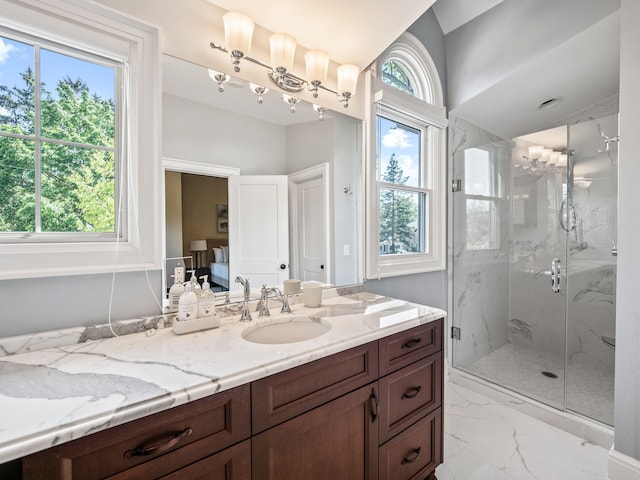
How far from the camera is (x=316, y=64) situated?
5.44 feet

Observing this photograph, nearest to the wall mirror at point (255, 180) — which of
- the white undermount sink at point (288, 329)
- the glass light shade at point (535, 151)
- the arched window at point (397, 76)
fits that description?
the white undermount sink at point (288, 329)

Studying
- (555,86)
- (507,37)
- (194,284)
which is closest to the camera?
(194,284)

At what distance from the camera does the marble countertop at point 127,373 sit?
641 millimetres

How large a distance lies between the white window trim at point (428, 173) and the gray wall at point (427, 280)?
→ 6 centimetres

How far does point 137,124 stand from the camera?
1214 mm

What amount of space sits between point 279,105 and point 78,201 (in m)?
1.02

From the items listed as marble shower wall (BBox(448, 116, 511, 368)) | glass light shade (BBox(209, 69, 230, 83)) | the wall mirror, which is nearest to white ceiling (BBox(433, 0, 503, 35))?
marble shower wall (BBox(448, 116, 511, 368))

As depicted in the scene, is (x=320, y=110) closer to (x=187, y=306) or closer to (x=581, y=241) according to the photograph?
(x=187, y=306)

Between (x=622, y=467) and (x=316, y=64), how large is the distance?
2.55 metres

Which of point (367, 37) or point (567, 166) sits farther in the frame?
point (567, 166)

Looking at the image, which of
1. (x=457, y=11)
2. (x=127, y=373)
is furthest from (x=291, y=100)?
(x=457, y=11)

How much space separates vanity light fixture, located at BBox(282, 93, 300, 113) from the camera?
1.66 meters

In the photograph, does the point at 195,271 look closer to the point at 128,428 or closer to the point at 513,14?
the point at 128,428

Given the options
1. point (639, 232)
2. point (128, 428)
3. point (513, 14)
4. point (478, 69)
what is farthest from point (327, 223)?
point (513, 14)
